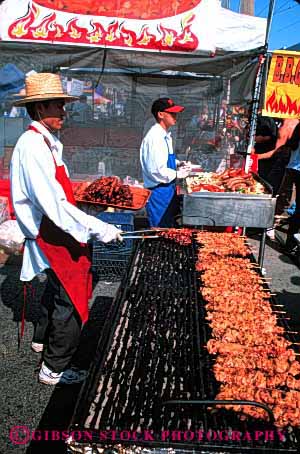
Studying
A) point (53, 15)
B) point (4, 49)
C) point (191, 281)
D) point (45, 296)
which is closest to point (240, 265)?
point (191, 281)

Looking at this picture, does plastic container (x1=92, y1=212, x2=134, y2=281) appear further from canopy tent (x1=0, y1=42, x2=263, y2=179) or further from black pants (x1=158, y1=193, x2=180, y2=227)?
canopy tent (x1=0, y1=42, x2=263, y2=179)

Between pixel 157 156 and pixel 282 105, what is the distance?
270cm

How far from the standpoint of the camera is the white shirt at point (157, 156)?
6.14 metres

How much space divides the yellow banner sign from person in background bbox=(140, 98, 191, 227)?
74.1 inches

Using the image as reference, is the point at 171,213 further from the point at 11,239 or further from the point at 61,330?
the point at 61,330

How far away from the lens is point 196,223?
5625mm

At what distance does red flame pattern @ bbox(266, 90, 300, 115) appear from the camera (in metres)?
7.30

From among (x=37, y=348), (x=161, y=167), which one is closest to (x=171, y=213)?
(x=161, y=167)

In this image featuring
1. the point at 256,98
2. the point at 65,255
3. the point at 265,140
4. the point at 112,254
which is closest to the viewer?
the point at 65,255

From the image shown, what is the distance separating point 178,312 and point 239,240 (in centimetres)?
204

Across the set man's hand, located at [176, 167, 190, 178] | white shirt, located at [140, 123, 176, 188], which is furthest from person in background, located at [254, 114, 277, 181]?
white shirt, located at [140, 123, 176, 188]

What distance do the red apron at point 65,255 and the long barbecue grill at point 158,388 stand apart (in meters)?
0.43

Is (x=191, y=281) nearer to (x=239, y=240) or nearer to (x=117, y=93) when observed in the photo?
(x=239, y=240)

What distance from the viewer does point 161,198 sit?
6.54 metres
